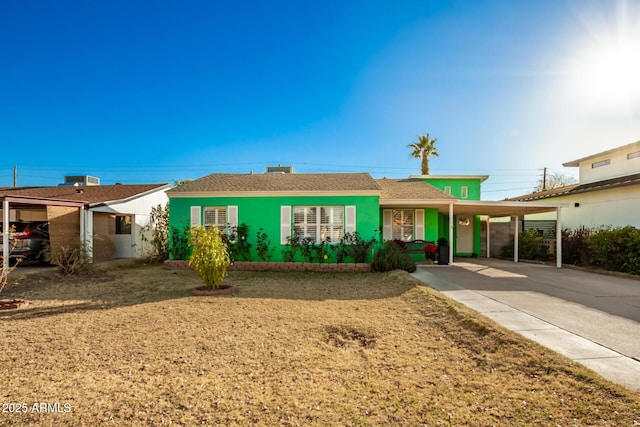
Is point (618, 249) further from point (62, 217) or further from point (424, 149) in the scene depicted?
point (62, 217)

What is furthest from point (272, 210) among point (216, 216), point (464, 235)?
point (464, 235)

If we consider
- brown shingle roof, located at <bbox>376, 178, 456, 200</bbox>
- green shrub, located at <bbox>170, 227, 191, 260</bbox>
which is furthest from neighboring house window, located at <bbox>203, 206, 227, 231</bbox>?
brown shingle roof, located at <bbox>376, 178, 456, 200</bbox>

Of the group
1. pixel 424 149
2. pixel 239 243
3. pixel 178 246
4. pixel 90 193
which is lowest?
pixel 178 246

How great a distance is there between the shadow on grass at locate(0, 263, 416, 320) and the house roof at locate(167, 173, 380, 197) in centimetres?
303

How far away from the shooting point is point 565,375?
3.18m

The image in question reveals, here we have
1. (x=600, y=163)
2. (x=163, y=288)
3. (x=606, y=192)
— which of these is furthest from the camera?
(x=600, y=163)

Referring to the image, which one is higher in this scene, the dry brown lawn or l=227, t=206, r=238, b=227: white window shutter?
l=227, t=206, r=238, b=227: white window shutter

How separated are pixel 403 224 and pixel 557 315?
8.58 m

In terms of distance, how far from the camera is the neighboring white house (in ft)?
43.1

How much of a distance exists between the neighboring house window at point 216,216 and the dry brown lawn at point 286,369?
587cm

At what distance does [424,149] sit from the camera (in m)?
26.7

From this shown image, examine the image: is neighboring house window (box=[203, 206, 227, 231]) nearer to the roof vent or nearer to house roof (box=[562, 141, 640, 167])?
the roof vent

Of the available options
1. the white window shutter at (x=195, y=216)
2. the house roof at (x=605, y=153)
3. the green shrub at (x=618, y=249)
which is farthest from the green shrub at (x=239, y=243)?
the house roof at (x=605, y=153)

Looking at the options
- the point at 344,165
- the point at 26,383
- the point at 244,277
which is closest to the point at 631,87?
the point at 244,277
